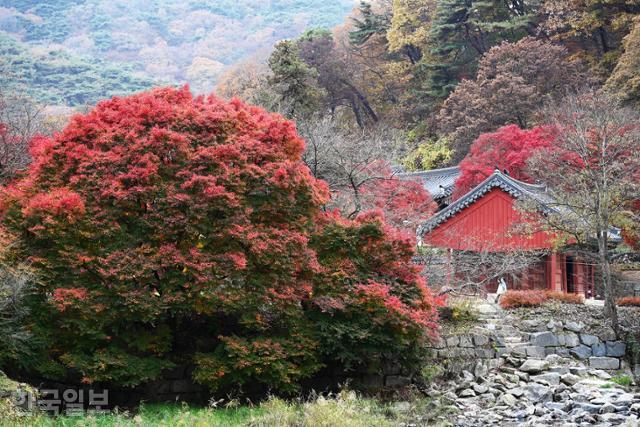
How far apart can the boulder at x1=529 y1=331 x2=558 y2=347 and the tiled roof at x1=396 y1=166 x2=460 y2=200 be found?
1657 cm

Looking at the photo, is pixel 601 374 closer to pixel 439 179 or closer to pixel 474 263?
pixel 474 263

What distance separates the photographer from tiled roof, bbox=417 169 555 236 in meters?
25.0

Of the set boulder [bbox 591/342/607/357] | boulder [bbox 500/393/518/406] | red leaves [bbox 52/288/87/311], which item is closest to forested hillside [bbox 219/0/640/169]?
boulder [bbox 591/342/607/357]

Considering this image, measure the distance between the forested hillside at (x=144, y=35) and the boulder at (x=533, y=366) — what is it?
5535 cm

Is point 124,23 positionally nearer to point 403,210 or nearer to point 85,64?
point 85,64

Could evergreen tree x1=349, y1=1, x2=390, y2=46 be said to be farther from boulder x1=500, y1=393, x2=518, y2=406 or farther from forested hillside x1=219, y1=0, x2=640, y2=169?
boulder x1=500, y1=393, x2=518, y2=406

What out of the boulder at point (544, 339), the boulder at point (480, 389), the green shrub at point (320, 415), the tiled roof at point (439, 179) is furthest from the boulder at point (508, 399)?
the tiled roof at point (439, 179)

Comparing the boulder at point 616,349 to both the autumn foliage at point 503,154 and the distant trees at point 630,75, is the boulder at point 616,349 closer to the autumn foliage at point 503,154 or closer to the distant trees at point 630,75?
the autumn foliage at point 503,154

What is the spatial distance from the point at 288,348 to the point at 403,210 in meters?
12.0

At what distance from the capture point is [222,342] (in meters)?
13.0

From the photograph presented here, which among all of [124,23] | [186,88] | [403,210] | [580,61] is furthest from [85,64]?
[186,88]

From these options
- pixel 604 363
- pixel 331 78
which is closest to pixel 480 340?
A: pixel 604 363

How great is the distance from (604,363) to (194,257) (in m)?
10.9

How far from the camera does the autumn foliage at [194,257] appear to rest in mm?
12109
